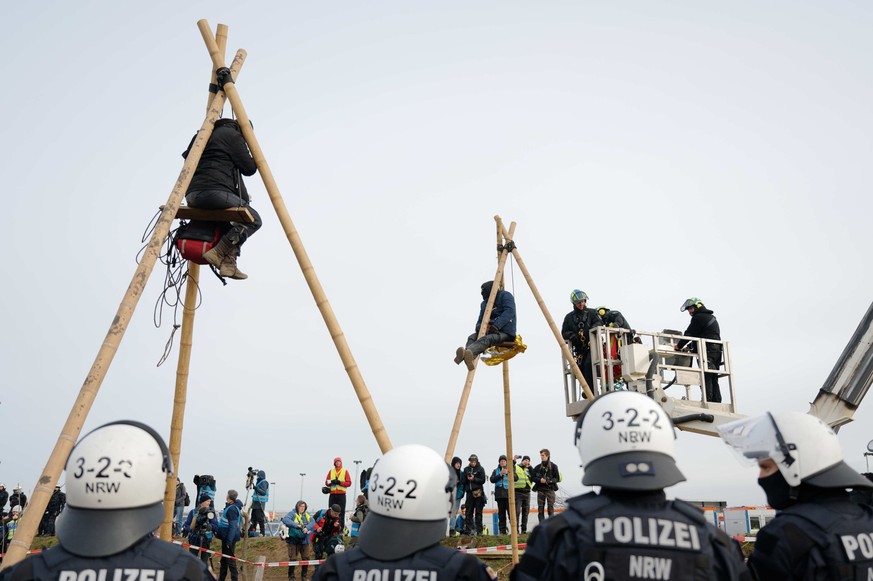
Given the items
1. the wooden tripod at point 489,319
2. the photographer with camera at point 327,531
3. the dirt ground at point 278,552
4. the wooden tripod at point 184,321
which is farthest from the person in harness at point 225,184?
the photographer with camera at point 327,531

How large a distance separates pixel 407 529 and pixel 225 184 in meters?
4.97

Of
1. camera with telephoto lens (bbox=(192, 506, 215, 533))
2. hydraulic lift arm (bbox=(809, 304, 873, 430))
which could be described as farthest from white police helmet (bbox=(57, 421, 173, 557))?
camera with telephoto lens (bbox=(192, 506, 215, 533))

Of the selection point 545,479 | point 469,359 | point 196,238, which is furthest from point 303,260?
point 545,479

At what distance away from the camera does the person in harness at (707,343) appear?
17.0 meters

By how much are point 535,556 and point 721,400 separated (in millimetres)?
14086

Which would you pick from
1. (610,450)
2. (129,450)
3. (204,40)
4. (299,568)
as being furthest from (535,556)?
(299,568)

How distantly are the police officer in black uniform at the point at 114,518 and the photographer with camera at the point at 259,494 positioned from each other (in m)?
14.6

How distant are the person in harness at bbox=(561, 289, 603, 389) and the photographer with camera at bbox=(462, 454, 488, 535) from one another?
4.70 metres

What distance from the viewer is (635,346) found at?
16203 millimetres

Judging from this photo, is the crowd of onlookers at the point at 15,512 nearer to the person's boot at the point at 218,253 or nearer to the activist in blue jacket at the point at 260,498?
the activist in blue jacket at the point at 260,498

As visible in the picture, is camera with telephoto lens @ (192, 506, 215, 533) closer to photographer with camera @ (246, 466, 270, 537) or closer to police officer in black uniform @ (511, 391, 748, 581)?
photographer with camera @ (246, 466, 270, 537)

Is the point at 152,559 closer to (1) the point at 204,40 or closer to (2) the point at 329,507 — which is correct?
(1) the point at 204,40

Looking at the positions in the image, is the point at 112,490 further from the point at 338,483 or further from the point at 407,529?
the point at 338,483

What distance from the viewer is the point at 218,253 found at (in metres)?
8.36
